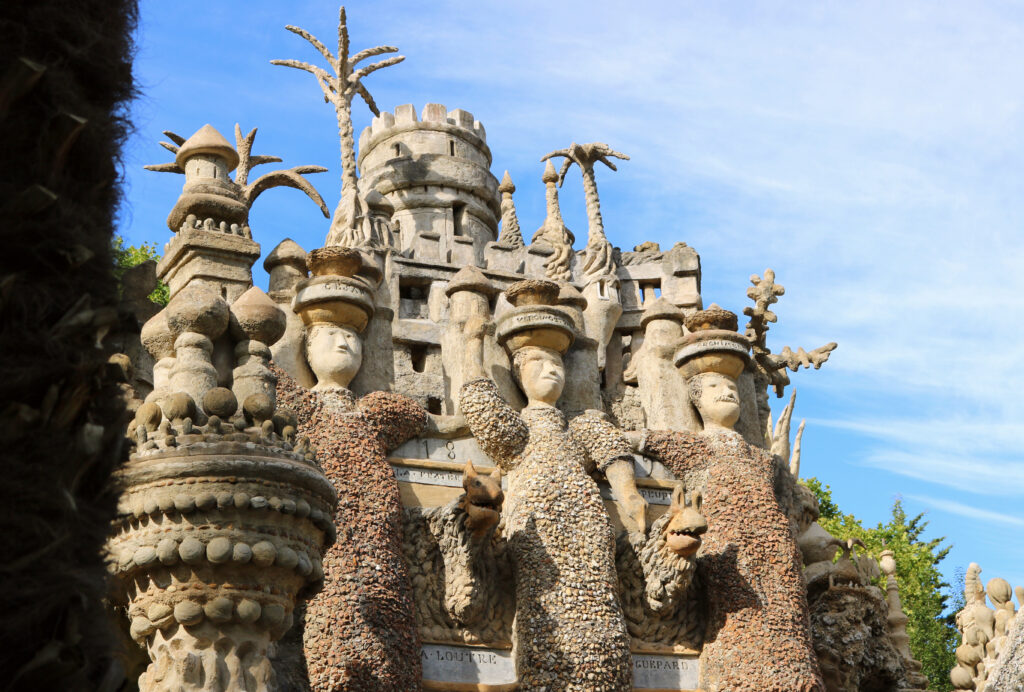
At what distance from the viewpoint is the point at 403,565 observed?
15.9m

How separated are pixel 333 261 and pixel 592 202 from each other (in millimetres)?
6865

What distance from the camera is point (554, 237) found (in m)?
23.1

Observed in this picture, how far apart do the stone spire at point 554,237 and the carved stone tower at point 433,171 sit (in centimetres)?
225

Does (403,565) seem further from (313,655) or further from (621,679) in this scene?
(621,679)

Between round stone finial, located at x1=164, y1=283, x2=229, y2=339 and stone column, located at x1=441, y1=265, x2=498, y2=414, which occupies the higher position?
stone column, located at x1=441, y1=265, x2=498, y2=414

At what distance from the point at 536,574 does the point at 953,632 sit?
17537mm

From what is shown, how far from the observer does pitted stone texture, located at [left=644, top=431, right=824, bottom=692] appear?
17.5 m

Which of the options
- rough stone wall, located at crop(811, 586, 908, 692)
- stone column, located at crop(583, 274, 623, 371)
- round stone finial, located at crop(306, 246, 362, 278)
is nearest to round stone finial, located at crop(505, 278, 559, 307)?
stone column, located at crop(583, 274, 623, 371)

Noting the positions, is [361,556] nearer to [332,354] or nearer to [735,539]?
[332,354]

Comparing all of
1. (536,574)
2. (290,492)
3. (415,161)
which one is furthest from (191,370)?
(415,161)

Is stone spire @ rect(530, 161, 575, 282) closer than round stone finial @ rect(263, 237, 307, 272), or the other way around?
round stone finial @ rect(263, 237, 307, 272)

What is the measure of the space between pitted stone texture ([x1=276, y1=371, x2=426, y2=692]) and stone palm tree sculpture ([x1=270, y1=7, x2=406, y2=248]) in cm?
497

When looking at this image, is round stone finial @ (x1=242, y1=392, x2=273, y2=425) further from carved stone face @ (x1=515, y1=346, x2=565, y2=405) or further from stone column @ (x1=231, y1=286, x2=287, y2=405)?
carved stone face @ (x1=515, y1=346, x2=565, y2=405)

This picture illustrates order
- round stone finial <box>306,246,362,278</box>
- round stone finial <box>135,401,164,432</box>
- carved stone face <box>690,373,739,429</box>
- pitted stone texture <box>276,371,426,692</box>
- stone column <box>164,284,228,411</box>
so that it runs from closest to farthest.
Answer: round stone finial <box>135,401,164,432</box>, stone column <box>164,284,228,411</box>, pitted stone texture <box>276,371,426,692</box>, round stone finial <box>306,246,362,278</box>, carved stone face <box>690,373,739,429</box>
